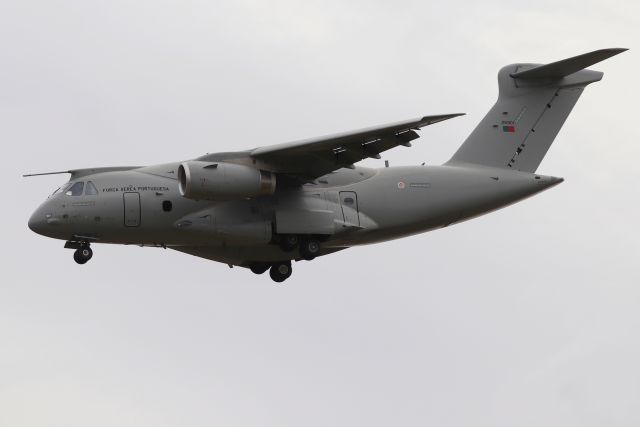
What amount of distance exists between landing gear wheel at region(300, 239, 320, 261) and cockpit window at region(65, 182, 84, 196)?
165 inches

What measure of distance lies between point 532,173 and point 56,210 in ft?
31.1

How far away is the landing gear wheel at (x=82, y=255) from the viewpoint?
27.7m

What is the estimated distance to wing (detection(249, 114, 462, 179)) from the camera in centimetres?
2702

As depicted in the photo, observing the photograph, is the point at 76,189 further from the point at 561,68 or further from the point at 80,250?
the point at 561,68

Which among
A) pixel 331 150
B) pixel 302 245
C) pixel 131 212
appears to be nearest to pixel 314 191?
pixel 302 245

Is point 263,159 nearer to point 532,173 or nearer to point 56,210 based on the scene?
point 56,210

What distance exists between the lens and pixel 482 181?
1178 inches

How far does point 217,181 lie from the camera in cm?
2683

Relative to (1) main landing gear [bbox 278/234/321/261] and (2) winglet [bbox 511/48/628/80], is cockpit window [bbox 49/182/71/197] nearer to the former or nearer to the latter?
(1) main landing gear [bbox 278/234/321/261]

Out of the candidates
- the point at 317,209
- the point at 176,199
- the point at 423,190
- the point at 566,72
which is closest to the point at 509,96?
the point at 566,72

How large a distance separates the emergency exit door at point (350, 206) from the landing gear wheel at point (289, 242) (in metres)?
1.05

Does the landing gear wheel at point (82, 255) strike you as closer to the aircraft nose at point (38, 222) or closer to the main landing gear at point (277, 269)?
the aircraft nose at point (38, 222)

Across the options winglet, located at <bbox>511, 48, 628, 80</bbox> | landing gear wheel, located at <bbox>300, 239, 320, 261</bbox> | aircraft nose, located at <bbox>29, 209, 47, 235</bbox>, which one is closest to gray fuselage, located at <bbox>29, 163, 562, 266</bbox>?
aircraft nose, located at <bbox>29, 209, 47, 235</bbox>

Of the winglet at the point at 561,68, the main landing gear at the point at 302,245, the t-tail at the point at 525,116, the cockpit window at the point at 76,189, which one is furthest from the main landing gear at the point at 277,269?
the winglet at the point at 561,68
